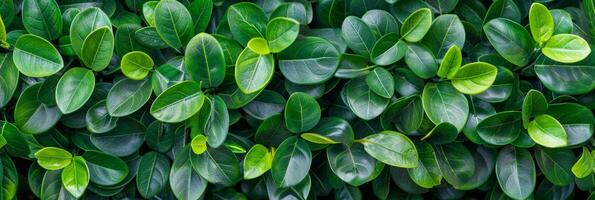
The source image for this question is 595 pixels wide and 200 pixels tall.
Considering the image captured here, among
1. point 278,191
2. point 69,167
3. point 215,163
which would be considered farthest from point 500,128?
point 69,167

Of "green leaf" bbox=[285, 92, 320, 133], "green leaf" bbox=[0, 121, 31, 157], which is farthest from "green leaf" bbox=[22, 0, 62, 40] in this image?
"green leaf" bbox=[285, 92, 320, 133]

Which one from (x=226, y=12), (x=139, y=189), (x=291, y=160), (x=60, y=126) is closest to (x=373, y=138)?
(x=291, y=160)

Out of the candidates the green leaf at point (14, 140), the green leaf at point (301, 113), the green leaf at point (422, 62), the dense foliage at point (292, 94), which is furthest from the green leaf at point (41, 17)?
the green leaf at point (422, 62)

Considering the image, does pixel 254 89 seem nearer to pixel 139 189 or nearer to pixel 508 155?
pixel 139 189

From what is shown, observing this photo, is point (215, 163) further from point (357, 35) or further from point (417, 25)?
point (417, 25)

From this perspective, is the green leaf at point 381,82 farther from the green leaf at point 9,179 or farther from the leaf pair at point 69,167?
the green leaf at point 9,179

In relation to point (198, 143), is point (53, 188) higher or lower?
lower
